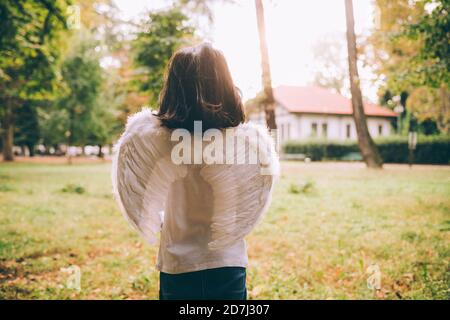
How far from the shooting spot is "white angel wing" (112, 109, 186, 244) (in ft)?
4.93

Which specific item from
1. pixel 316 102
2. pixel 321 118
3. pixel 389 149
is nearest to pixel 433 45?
pixel 389 149

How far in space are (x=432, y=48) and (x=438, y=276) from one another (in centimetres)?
359

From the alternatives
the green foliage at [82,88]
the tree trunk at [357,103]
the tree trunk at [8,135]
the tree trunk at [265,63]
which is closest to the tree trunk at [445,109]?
the tree trunk at [357,103]

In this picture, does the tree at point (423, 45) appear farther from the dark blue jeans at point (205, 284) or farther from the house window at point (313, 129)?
the house window at point (313, 129)

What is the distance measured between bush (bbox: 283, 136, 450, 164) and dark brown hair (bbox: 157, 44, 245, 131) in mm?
17506

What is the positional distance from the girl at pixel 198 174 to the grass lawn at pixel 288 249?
230 cm

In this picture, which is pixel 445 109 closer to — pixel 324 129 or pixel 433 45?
pixel 324 129

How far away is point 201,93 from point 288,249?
4111mm

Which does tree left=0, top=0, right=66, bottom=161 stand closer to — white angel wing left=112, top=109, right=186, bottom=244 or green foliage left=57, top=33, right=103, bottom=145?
white angel wing left=112, top=109, right=186, bottom=244

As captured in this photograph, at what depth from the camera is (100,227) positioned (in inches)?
257

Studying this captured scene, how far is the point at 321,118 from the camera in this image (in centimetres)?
3109

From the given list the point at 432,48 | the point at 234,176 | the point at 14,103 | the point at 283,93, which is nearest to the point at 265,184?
the point at 234,176

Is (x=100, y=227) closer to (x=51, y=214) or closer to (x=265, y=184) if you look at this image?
(x=51, y=214)

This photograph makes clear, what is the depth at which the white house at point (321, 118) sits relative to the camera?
30525 millimetres
